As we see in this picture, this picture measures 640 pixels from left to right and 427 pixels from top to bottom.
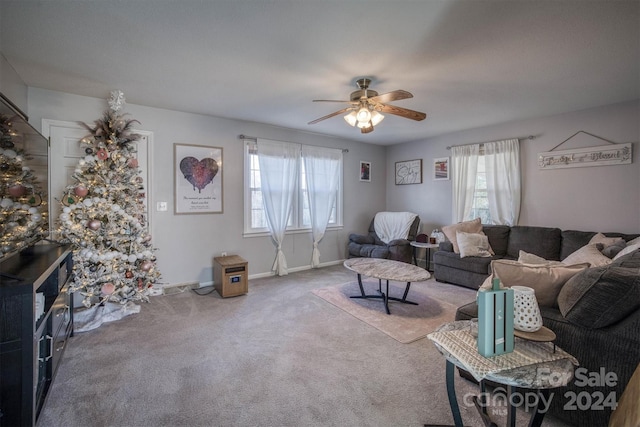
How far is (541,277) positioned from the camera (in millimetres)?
1786

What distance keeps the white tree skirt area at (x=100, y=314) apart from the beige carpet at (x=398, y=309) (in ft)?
7.22

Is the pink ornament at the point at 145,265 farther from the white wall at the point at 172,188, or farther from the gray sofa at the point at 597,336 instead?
the gray sofa at the point at 597,336

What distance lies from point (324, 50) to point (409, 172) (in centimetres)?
405

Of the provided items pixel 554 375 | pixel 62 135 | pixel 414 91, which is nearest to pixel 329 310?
pixel 554 375

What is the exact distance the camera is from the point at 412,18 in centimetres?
190

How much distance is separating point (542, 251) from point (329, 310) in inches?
119

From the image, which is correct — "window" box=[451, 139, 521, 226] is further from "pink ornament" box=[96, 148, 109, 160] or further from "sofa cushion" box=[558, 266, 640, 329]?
"pink ornament" box=[96, 148, 109, 160]

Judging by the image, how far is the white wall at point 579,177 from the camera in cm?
349

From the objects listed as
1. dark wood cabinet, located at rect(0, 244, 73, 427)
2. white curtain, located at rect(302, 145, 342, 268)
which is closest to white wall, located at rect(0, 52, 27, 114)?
dark wood cabinet, located at rect(0, 244, 73, 427)

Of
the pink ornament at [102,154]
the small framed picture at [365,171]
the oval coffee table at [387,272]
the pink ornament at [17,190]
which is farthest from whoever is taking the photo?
the small framed picture at [365,171]

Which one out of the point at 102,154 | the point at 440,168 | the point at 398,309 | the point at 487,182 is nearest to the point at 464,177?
the point at 487,182

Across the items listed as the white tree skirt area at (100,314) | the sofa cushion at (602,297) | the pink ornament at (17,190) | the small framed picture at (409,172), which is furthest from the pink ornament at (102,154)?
the small framed picture at (409,172)

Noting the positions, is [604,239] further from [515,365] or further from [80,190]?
[80,190]

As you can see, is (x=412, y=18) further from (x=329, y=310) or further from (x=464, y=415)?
(x=329, y=310)
